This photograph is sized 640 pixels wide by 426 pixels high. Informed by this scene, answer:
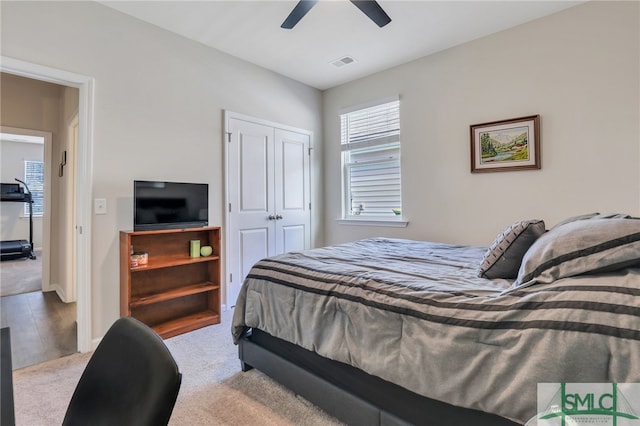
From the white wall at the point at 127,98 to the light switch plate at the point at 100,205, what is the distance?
3 centimetres

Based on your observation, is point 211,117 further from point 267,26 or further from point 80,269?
point 80,269

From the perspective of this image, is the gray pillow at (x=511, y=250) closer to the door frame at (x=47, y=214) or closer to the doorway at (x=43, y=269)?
the doorway at (x=43, y=269)

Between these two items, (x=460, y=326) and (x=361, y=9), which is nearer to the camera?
(x=460, y=326)

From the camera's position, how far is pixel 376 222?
4031 millimetres

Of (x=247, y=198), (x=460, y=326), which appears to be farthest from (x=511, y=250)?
(x=247, y=198)

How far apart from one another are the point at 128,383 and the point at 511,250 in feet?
5.38

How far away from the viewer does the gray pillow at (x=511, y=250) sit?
1.54 meters

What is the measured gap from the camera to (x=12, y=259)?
610 cm

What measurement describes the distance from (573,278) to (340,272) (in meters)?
1.00

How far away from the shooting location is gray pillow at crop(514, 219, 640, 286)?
104 centimetres

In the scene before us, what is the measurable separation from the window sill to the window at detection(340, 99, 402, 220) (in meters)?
0.06

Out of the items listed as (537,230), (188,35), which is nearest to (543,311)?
(537,230)

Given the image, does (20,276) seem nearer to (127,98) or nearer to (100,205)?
(100,205)

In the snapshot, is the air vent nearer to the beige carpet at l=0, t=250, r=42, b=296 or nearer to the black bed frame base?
the black bed frame base
